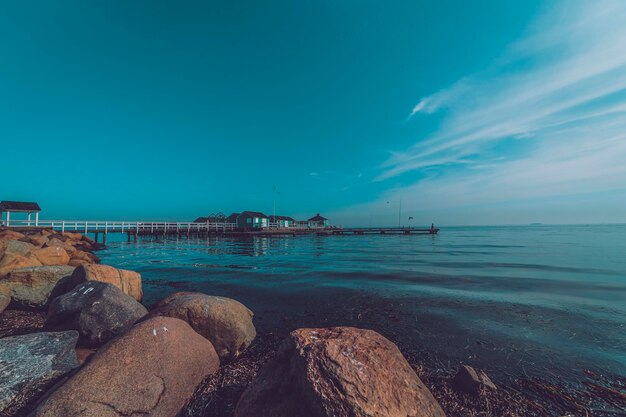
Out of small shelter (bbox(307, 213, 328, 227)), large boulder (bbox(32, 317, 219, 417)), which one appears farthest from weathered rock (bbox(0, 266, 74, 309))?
small shelter (bbox(307, 213, 328, 227))

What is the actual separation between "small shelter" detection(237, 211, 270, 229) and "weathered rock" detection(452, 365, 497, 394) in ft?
181

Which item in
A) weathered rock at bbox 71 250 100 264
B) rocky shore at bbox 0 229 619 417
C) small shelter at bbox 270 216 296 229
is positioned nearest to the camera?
rocky shore at bbox 0 229 619 417

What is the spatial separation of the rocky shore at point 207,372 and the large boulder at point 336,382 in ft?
0.03

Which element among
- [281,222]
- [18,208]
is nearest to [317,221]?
[281,222]

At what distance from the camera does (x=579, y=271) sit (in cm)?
1555

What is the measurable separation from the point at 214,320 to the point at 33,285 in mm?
5846

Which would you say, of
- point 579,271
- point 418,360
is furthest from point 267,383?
point 579,271

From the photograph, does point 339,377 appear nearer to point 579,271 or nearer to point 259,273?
point 259,273

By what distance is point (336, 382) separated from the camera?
235cm

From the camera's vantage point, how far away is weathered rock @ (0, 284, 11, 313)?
622 centimetres

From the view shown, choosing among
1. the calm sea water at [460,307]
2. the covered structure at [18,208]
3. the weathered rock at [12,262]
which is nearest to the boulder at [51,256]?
the weathered rock at [12,262]

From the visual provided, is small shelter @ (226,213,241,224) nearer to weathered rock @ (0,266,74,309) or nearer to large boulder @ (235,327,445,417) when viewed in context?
weathered rock @ (0,266,74,309)

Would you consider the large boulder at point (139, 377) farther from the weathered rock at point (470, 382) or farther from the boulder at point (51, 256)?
the boulder at point (51, 256)

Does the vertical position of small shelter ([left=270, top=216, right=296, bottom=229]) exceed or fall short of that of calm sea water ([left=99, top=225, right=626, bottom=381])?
it exceeds it
